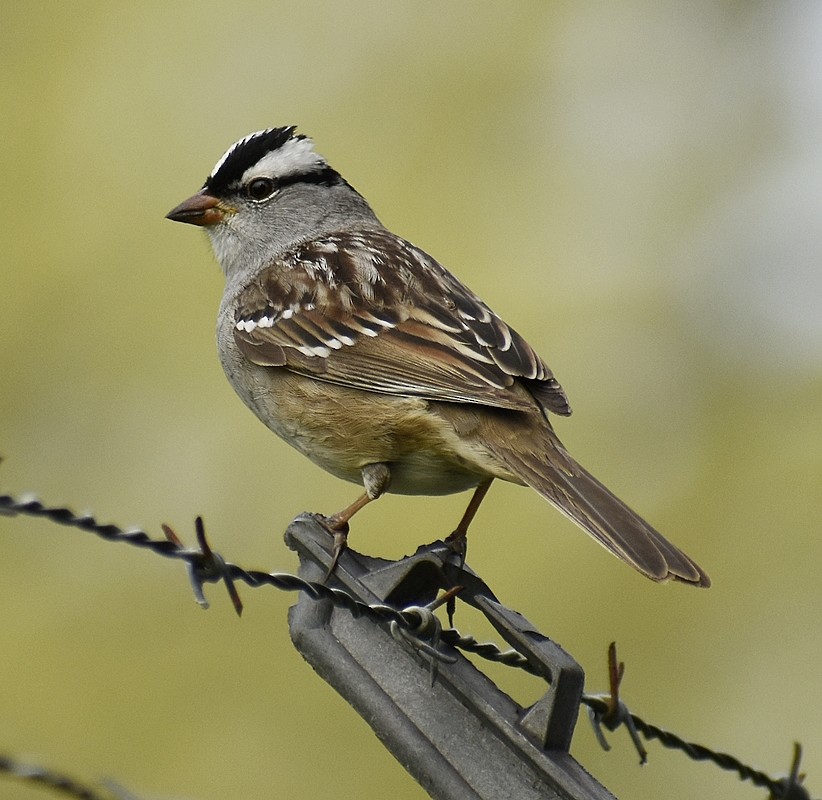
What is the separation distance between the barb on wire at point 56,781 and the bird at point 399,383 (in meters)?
0.97

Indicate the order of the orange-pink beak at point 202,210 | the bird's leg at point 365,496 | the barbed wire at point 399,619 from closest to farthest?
the barbed wire at point 399,619 < the bird's leg at point 365,496 < the orange-pink beak at point 202,210

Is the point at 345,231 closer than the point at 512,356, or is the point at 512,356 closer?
the point at 512,356

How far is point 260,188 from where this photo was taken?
4539mm

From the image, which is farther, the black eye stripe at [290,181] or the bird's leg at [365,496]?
the black eye stripe at [290,181]


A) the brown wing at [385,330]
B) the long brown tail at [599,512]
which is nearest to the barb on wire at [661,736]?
the long brown tail at [599,512]

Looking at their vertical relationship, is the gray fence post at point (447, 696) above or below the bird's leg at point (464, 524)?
below

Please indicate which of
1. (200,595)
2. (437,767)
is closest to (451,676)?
(437,767)

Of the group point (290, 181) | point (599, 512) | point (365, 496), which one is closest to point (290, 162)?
point (290, 181)

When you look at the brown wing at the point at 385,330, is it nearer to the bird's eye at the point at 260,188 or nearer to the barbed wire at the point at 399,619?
the bird's eye at the point at 260,188

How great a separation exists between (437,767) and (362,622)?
1.08 ft

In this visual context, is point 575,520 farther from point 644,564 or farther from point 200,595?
point 200,595

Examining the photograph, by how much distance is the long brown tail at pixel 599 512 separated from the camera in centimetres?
251

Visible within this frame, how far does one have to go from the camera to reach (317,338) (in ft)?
11.8

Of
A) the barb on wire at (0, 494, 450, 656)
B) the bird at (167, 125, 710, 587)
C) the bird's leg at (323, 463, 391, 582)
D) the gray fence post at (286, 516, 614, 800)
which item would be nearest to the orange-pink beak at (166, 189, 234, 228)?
the bird at (167, 125, 710, 587)
